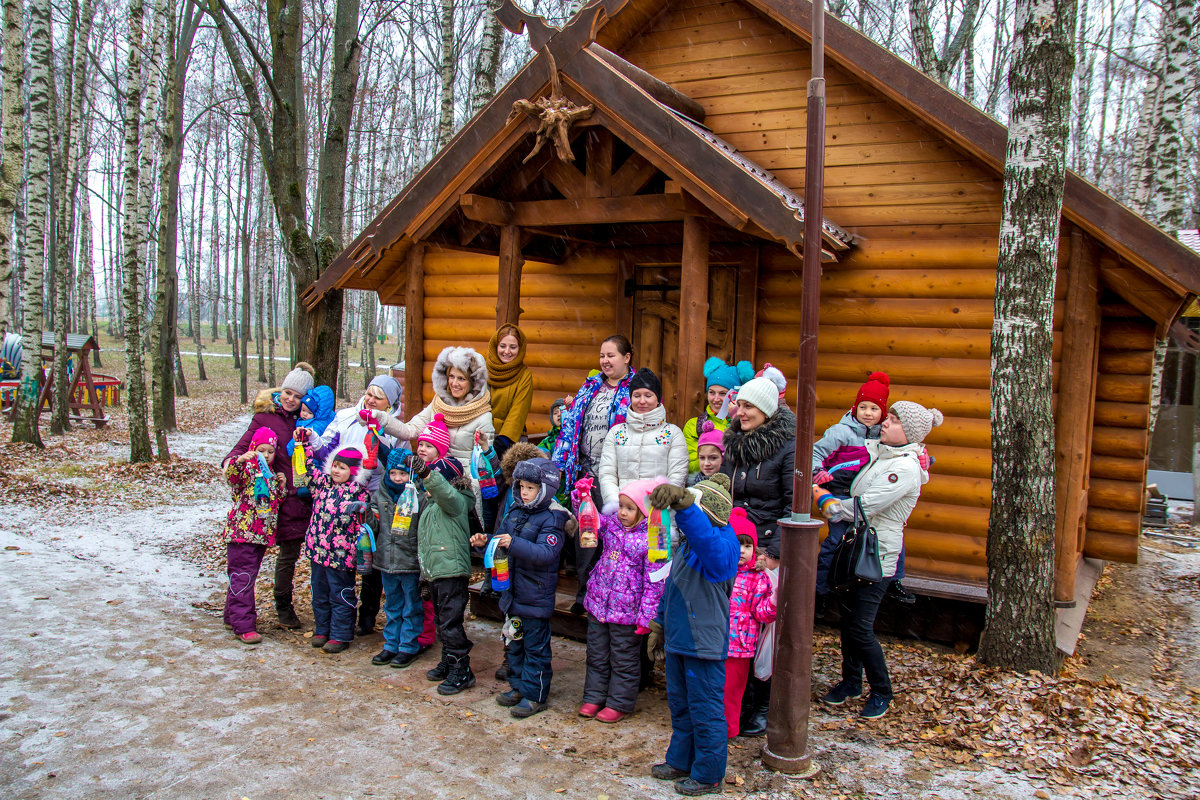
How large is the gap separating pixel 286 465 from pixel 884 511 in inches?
173

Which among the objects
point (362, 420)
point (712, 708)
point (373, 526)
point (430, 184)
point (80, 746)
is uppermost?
point (430, 184)

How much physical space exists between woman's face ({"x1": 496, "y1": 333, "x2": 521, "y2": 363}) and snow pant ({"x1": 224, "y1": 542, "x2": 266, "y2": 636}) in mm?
2324

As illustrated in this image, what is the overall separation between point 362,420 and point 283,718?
2000 millimetres

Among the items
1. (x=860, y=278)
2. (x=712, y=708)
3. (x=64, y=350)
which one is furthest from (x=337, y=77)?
(x=712, y=708)

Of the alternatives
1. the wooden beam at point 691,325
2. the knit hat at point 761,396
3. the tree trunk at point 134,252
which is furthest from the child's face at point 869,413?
the tree trunk at point 134,252

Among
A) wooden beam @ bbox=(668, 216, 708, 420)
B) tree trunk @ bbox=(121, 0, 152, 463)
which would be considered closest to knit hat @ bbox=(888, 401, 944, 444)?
wooden beam @ bbox=(668, 216, 708, 420)

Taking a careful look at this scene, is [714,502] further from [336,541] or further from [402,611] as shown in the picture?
[336,541]

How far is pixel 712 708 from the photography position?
4031 millimetres

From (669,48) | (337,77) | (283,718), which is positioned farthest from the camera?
(337,77)

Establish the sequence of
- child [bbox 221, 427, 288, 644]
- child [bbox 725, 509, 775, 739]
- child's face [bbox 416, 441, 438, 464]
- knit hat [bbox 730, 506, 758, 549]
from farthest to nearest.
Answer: child [bbox 221, 427, 288, 644] → child's face [bbox 416, 441, 438, 464] → child [bbox 725, 509, 775, 739] → knit hat [bbox 730, 506, 758, 549]

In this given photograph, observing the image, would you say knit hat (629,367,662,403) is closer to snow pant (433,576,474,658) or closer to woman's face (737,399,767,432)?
woman's face (737,399,767,432)

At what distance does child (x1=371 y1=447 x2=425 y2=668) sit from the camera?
18.0ft

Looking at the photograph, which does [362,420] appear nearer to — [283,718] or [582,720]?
[283,718]

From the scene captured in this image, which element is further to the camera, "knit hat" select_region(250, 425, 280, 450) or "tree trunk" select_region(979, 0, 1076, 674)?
"knit hat" select_region(250, 425, 280, 450)
